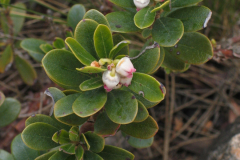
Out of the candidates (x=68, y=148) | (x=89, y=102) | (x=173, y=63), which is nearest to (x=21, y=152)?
(x=68, y=148)

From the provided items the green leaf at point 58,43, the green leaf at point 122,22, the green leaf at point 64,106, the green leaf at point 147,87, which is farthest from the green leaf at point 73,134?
the green leaf at point 58,43

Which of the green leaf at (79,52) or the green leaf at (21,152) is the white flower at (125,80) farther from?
the green leaf at (21,152)

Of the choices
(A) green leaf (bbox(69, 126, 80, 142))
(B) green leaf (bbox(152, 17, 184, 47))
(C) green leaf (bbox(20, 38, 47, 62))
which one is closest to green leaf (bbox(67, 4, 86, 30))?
(C) green leaf (bbox(20, 38, 47, 62))

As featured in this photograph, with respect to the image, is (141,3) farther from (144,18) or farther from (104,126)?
(104,126)

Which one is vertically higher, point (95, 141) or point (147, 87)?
point (147, 87)

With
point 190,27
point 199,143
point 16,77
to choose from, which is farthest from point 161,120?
point 16,77

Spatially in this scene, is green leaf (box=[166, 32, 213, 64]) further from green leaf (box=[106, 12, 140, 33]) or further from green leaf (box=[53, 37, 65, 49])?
green leaf (box=[53, 37, 65, 49])
